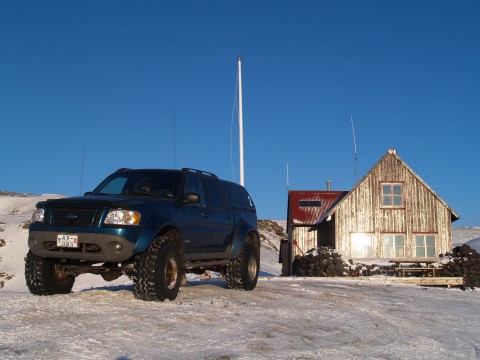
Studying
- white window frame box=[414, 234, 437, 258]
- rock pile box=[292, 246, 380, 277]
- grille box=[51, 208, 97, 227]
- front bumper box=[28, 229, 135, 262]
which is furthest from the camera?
white window frame box=[414, 234, 437, 258]

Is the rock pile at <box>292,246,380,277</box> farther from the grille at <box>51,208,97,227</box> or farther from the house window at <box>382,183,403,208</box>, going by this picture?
the grille at <box>51,208,97,227</box>

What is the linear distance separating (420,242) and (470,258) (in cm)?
652

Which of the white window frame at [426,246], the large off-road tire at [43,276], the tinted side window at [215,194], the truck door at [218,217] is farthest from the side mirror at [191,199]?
the white window frame at [426,246]

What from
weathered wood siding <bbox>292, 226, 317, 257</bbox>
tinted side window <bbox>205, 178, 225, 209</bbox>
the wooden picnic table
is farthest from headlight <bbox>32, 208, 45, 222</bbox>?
weathered wood siding <bbox>292, 226, 317, 257</bbox>

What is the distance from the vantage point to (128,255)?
24.8ft

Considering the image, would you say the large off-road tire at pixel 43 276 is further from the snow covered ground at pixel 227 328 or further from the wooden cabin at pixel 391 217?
the wooden cabin at pixel 391 217

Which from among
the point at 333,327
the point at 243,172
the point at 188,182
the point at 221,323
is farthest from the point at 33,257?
the point at 243,172

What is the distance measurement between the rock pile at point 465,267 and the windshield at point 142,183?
18.3 m

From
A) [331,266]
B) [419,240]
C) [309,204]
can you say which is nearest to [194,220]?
[331,266]

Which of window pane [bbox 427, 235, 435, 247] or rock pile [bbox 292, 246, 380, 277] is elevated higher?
window pane [bbox 427, 235, 435, 247]

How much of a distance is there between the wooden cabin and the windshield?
2220 cm

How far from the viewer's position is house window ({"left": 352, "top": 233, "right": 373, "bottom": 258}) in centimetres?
3108

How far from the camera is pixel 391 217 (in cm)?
3114

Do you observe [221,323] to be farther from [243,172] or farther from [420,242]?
[420,242]
